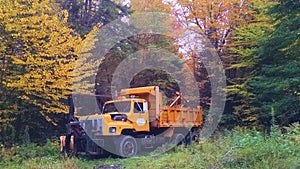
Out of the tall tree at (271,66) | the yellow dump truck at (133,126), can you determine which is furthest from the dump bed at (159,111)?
the tall tree at (271,66)

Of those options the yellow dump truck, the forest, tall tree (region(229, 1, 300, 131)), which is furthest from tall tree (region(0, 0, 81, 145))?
tall tree (region(229, 1, 300, 131))

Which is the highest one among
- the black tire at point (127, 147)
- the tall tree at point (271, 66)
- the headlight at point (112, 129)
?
the tall tree at point (271, 66)

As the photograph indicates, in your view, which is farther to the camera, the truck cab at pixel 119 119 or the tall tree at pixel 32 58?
the tall tree at pixel 32 58

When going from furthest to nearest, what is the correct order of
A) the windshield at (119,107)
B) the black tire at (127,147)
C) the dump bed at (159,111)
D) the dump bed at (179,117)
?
the dump bed at (179,117), the dump bed at (159,111), the windshield at (119,107), the black tire at (127,147)

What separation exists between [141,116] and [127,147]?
146 centimetres

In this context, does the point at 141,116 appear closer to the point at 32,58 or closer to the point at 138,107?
the point at 138,107

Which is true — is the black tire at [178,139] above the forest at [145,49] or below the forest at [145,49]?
below

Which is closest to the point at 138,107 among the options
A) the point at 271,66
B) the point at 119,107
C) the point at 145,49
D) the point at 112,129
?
the point at 119,107

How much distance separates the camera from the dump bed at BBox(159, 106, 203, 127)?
13961mm

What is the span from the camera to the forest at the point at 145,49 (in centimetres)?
1253

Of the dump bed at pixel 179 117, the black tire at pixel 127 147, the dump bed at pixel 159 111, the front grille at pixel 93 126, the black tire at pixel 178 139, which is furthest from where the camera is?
the black tire at pixel 178 139

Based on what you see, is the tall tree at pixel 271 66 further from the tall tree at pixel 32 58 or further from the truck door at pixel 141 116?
the tall tree at pixel 32 58

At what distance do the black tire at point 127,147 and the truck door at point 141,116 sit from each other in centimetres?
67

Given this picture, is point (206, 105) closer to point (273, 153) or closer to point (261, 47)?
point (261, 47)
